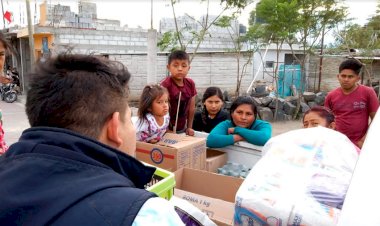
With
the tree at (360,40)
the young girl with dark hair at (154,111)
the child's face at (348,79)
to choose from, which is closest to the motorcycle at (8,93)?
the tree at (360,40)

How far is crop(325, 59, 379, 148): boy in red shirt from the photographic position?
3.31m

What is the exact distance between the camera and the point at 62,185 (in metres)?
0.65

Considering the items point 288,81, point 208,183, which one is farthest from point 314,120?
point 288,81

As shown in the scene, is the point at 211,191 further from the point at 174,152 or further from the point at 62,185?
the point at 62,185

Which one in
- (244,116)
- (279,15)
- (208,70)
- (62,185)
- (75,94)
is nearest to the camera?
(62,185)

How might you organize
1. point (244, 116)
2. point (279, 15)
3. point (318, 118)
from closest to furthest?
point (318, 118) < point (244, 116) < point (279, 15)

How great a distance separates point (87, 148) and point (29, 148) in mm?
115

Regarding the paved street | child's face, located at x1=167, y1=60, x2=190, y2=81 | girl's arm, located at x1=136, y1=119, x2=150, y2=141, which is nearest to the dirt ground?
child's face, located at x1=167, y1=60, x2=190, y2=81

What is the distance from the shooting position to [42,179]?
0.66 metres

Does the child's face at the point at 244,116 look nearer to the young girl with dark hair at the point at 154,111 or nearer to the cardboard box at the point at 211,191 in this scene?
the young girl with dark hair at the point at 154,111

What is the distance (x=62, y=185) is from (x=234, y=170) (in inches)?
65.2

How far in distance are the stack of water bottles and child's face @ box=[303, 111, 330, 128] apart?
477mm

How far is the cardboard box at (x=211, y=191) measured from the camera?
1.66 metres

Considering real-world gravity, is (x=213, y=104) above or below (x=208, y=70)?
above
